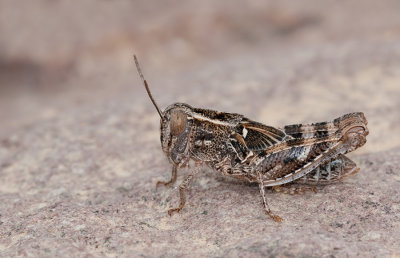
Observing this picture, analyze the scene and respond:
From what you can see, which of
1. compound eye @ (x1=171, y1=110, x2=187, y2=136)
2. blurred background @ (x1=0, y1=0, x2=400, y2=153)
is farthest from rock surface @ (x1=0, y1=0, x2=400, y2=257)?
compound eye @ (x1=171, y1=110, x2=187, y2=136)

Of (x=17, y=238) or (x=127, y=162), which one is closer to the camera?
(x=17, y=238)

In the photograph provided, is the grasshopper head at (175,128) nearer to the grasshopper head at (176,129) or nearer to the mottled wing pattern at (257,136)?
the grasshopper head at (176,129)

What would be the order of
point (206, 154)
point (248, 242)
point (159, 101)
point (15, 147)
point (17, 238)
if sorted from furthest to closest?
1. point (159, 101)
2. point (15, 147)
3. point (206, 154)
4. point (17, 238)
5. point (248, 242)

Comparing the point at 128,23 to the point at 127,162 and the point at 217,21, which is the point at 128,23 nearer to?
the point at 217,21

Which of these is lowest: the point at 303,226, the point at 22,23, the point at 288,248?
the point at 288,248

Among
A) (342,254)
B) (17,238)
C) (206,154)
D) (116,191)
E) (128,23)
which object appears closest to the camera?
(342,254)

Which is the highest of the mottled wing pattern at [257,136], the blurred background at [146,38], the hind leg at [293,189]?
the blurred background at [146,38]

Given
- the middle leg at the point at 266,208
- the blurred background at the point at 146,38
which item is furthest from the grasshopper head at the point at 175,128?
the blurred background at the point at 146,38

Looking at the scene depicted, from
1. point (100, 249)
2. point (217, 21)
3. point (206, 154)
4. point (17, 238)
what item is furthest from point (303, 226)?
point (217, 21)
